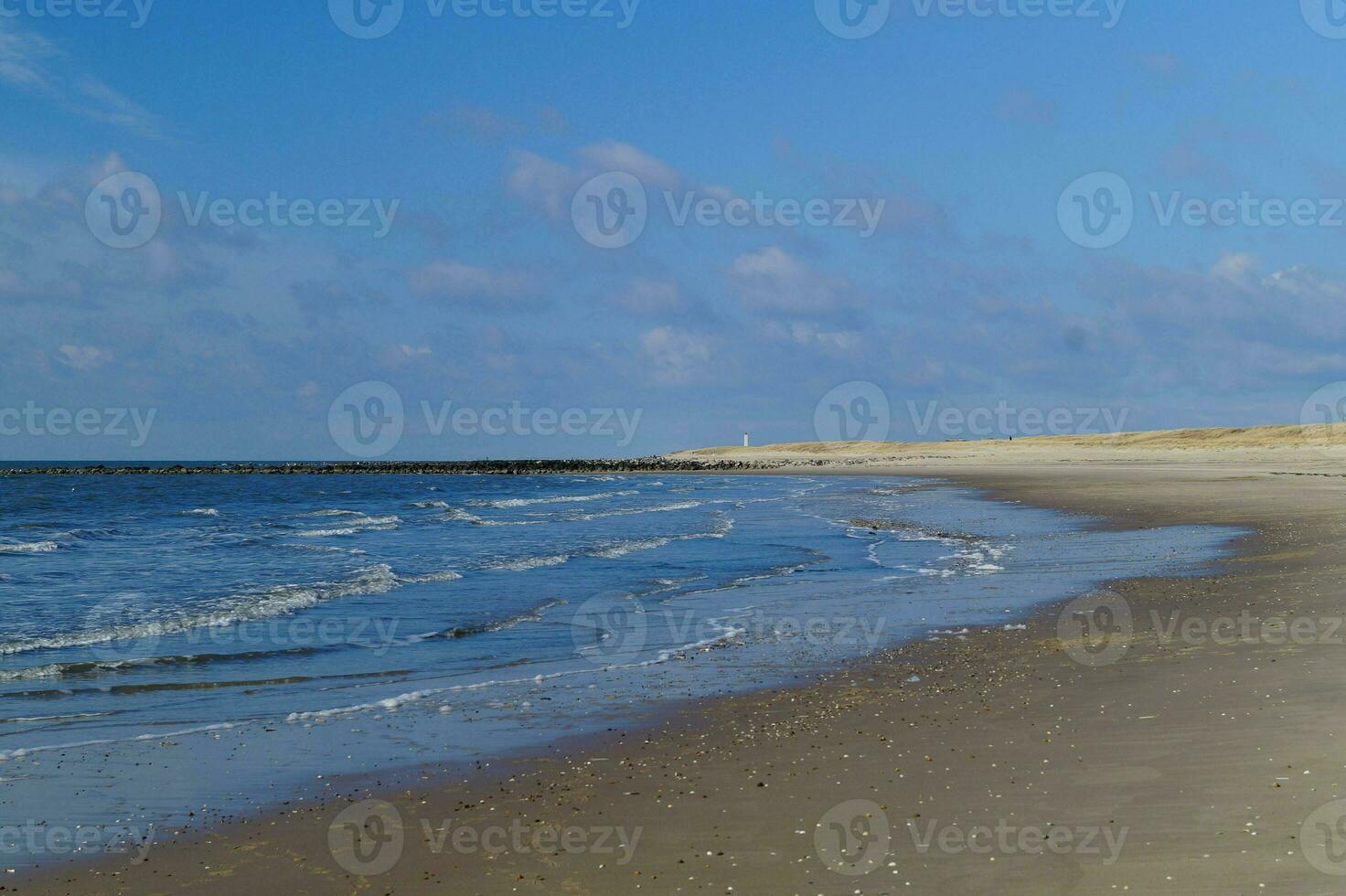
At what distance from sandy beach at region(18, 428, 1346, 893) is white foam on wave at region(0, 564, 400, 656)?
8.90m

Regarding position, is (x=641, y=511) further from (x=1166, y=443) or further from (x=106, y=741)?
(x=1166, y=443)

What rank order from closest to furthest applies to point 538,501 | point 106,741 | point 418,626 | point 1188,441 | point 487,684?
point 106,741 < point 487,684 < point 418,626 < point 538,501 < point 1188,441

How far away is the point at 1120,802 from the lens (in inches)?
248

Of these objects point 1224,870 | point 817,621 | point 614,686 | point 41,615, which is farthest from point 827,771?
point 41,615

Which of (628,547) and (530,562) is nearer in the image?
(530,562)

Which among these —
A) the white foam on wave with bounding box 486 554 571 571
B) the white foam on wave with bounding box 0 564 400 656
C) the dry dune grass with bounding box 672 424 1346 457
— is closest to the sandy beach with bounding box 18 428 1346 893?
the white foam on wave with bounding box 0 564 400 656

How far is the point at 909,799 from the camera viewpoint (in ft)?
21.6

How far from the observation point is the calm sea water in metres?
8.51

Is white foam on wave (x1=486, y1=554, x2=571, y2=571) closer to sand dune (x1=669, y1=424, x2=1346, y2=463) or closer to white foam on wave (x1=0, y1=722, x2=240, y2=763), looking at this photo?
white foam on wave (x1=0, y1=722, x2=240, y2=763)

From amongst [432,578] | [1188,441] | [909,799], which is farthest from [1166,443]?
[909,799]

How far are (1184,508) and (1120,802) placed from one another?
2961 centimetres

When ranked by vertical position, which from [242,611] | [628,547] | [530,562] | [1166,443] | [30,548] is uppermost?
[1166,443]

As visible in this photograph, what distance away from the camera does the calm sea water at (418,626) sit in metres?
8.51

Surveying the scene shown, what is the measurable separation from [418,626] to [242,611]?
11.4 ft
